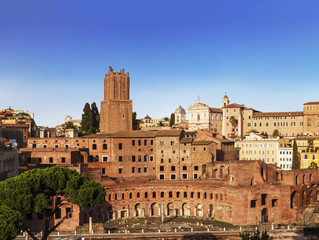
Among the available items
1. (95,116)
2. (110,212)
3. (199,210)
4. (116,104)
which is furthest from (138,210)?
(95,116)

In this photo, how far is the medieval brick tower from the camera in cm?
7556

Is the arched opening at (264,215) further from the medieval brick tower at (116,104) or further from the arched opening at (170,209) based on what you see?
the medieval brick tower at (116,104)

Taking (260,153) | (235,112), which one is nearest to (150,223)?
(260,153)

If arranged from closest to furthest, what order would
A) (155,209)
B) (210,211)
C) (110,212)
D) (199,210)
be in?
(110,212) < (210,211) < (199,210) < (155,209)

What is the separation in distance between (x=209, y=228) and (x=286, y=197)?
1373cm

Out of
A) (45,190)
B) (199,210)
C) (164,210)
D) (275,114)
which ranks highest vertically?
(275,114)

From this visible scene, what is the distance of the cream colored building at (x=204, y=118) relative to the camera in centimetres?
10696

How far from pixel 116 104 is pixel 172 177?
59.1ft

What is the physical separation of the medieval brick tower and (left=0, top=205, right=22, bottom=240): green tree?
46987 millimetres

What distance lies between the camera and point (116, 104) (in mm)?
76062

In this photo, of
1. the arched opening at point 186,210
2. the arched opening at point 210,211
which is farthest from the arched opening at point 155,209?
the arched opening at point 210,211

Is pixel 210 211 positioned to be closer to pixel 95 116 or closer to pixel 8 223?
pixel 8 223

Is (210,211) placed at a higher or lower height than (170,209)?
higher

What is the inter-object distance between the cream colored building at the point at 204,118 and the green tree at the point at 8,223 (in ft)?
263
